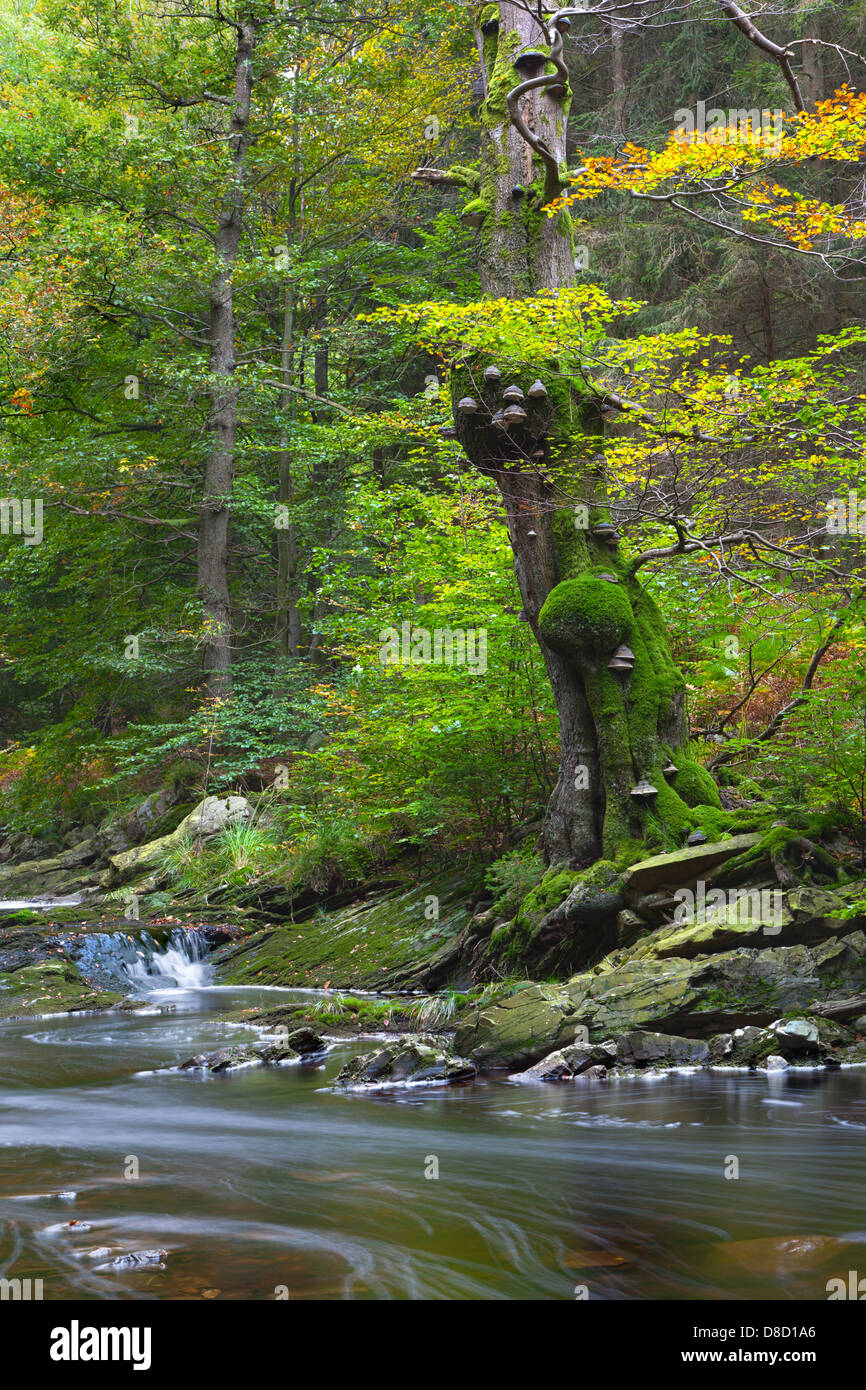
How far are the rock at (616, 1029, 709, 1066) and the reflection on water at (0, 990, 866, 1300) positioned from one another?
11.0 inches

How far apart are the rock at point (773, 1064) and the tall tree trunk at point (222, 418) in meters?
12.5

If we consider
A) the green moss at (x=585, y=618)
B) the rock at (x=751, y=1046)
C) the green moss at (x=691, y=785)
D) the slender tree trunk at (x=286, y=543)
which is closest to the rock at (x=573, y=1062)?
the rock at (x=751, y=1046)

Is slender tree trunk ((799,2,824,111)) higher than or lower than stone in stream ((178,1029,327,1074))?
higher

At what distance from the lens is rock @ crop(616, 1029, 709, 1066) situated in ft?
24.8

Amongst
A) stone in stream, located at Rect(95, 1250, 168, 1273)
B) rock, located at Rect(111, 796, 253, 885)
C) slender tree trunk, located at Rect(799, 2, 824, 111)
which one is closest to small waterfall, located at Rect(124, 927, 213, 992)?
rock, located at Rect(111, 796, 253, 885)

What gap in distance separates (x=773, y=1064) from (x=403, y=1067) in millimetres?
2522

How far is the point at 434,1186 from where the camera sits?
518cm

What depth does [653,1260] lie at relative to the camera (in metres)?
4.00

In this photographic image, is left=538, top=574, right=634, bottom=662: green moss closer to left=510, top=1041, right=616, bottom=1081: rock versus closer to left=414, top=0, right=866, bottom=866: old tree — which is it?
left=414, top=0, right=866, bottom=866: old tree

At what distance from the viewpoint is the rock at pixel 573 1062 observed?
24.5 ft

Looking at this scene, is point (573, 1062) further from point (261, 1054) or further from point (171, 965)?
point (171, 965)

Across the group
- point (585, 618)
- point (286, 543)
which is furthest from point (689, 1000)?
point (286, 543)

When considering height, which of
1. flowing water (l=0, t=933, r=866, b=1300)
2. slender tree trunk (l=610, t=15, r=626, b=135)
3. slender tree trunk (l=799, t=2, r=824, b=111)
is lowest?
flowing water (l=0, t=933, r=866, b=1300)

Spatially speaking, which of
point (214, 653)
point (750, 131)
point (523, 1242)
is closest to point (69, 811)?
point (214, 653)
